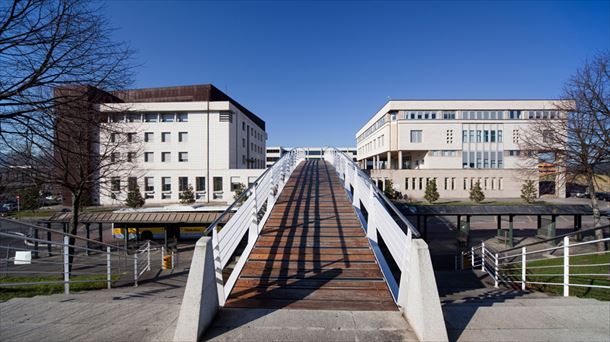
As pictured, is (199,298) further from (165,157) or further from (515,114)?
(515,114)

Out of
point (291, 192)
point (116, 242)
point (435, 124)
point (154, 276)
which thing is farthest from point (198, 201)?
point (435, 124)

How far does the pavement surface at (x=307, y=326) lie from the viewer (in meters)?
2.78

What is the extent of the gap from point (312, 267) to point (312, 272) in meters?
0.15

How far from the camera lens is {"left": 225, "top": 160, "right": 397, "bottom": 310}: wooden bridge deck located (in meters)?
3.54

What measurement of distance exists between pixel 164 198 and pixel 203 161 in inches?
269

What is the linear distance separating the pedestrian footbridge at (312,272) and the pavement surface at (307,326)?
0.09 ft

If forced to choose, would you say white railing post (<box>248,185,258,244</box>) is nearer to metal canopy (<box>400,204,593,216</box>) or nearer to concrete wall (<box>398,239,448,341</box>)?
concrete wall (<box>398,239,448,341</box>)

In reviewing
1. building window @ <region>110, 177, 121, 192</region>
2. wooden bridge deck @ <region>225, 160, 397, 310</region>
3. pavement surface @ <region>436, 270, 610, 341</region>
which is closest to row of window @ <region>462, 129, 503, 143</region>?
wooden bridge deck @ <region>225, 160, 397, 310</region>

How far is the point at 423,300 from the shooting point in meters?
2.78

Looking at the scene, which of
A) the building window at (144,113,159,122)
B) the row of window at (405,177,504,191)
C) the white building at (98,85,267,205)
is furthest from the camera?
the row of window at (405,177,504,191)

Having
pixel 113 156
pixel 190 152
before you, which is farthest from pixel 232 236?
pixel 190 152

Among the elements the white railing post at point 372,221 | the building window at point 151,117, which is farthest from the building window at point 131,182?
the building window at point 151,117

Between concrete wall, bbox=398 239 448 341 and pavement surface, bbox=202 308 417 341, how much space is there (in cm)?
17

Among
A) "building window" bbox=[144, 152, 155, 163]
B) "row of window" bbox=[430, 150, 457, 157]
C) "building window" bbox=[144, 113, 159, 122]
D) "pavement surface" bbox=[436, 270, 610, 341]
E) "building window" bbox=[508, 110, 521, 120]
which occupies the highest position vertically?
"building window" bbox=[508, 110, 521, 120]
